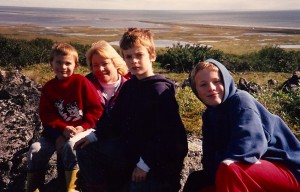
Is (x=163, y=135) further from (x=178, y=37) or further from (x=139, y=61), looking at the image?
(x=178, y=37)

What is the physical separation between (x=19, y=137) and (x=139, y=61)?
1713 mm

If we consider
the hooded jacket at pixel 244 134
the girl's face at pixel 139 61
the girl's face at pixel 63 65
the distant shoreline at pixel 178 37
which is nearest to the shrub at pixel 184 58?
the girl's face at pixel 63 65

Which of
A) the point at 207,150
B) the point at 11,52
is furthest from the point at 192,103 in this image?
the point at 11,52

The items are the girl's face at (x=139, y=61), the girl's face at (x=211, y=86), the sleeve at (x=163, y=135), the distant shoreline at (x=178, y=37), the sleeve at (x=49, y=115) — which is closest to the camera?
the girl's face at (x=211, y=86)

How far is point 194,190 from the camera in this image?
3.03 m

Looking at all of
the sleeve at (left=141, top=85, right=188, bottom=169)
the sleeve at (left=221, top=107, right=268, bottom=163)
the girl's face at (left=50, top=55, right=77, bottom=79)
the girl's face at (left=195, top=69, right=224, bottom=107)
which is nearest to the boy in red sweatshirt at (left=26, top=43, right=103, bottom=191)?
the girl's face at (left=50, top=55, right=77, bottom=79)

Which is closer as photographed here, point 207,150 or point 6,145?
point 207,150

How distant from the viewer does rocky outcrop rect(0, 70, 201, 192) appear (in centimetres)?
380

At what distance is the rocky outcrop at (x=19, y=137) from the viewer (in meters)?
3.80

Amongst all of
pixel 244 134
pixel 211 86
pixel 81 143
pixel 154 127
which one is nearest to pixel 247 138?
pixel 244 134

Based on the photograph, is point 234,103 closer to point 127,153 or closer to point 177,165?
point 177,165

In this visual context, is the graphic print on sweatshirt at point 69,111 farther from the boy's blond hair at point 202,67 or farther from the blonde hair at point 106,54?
the boy's blond hair at point 202,67

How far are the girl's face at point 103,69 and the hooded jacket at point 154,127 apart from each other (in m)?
0.62

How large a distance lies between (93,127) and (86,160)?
50 cm
